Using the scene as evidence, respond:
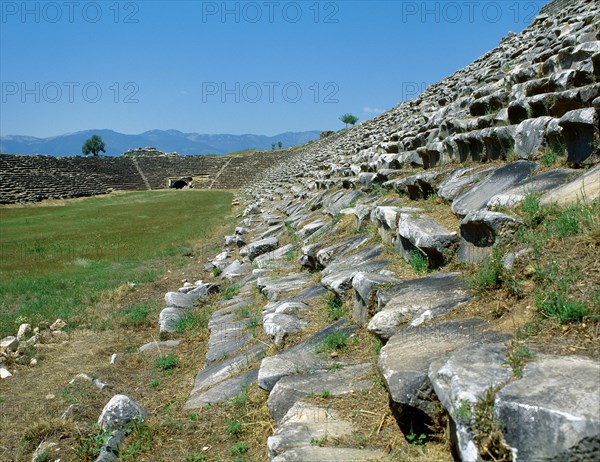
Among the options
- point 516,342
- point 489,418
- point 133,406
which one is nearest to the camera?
point 489,418

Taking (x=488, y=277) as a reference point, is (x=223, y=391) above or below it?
below

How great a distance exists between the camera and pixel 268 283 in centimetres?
809

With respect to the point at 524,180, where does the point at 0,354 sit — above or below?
below

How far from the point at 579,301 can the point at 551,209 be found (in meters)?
1.15

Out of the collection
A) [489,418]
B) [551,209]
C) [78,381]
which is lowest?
[78,381]

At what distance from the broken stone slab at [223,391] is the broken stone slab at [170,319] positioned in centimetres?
312

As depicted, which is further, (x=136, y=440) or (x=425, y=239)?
(x=425, y=239)

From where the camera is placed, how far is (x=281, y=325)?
573cm

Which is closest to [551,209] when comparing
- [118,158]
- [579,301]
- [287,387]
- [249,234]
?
[579,301]

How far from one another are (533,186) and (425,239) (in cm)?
108

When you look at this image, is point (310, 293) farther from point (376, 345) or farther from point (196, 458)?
point (196, 458)

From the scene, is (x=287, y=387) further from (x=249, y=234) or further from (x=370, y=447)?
(x=249, y=234)

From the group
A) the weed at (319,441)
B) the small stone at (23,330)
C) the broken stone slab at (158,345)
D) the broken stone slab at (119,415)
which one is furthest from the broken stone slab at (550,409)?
the small stone at (23,330)

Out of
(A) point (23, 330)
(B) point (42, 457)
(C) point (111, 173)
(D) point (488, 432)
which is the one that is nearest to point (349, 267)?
(B) point (42, 457)
